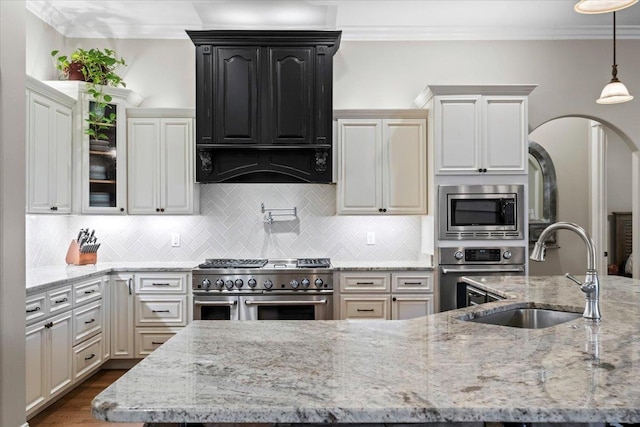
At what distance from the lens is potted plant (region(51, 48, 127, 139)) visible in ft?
13.7

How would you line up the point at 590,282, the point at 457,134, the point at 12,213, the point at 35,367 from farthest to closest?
the point at 457,134
the point at 35,367
the point at 12,213
the point at 590,282

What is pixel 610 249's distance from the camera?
576cm

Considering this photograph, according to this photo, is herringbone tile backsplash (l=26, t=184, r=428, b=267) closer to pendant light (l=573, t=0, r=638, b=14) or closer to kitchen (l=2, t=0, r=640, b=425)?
kitchen (l=2, t=0, r=640, b=425)

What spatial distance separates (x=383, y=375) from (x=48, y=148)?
11.6ft

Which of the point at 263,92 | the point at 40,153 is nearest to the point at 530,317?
the point at 263,92

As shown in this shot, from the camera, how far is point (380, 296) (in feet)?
13.4

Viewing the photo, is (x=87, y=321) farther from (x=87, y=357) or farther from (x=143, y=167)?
(x=143, y=167)

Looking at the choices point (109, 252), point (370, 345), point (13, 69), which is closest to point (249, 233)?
point (109, 252)

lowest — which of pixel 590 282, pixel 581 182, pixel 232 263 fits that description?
pixel 232 263

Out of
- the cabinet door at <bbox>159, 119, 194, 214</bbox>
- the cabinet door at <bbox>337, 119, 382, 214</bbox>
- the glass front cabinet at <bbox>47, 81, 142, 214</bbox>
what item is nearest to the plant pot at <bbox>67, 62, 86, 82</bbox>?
the glass front cabinet at <bbox>47, 81, 142, 214</bbox>

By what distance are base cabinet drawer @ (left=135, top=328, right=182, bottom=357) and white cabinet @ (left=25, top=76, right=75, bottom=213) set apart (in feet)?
4.07

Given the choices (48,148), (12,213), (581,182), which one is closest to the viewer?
(12,213)

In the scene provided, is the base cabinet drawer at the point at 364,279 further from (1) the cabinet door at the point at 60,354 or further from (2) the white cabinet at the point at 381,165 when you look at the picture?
(1) the cabinet door at the point at 60,354

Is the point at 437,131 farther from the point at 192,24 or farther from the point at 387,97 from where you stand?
the point at 192,24
